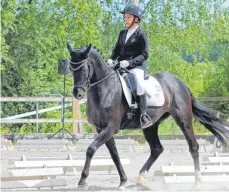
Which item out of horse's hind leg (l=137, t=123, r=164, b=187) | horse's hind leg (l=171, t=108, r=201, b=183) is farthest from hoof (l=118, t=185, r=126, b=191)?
horse's hind leg (l=171, t=108, r=201, b=183)

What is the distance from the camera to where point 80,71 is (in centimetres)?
945

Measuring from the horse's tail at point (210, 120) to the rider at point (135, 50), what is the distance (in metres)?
1.54

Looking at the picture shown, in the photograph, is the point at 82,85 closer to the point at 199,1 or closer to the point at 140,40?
the point at 140,40

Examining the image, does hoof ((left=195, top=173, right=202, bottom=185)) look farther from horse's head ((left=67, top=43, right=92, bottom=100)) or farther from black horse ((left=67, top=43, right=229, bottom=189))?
horse's head ((left=67, top=43, right=92, bottom=100))

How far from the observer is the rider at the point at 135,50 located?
10.1 m

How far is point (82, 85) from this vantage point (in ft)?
30.9

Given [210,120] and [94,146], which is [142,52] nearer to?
[94,146]

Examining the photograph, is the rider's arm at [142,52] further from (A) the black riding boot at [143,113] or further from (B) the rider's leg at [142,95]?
(A) the black riding boot at [143,113]

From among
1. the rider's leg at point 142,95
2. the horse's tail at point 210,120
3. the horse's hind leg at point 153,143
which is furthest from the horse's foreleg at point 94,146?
the horse's tail at point 210,120

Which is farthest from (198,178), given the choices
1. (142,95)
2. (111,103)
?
(111,103)

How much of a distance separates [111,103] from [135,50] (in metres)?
0.90

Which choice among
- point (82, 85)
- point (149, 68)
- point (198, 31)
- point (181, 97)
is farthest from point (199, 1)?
point (82, 85)

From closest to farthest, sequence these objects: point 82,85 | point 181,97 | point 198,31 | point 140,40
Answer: point 82,85, point 140,40, point 181,97, point 198,31

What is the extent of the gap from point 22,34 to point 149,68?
5.01m
